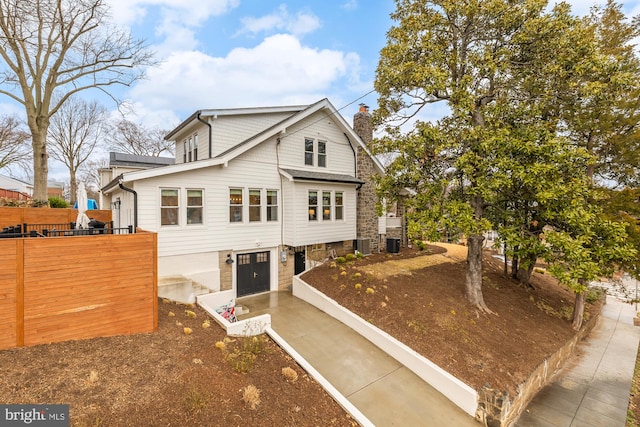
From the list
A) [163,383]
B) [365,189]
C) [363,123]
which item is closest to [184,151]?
[363,123]

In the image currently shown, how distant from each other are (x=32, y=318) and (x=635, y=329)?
21.4 meters

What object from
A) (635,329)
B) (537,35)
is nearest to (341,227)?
(537,35)

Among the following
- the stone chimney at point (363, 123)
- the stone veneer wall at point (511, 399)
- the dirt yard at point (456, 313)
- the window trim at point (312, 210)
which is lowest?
the stone veneer wall at point (511, 399)

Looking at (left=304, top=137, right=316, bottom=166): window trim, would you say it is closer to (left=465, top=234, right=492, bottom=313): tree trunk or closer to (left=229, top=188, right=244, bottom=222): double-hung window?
(left=229, top=188, right=244, bottom=222): double-hung window

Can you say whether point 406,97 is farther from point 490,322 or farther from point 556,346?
point 556,346

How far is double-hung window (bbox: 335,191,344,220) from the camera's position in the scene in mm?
13727

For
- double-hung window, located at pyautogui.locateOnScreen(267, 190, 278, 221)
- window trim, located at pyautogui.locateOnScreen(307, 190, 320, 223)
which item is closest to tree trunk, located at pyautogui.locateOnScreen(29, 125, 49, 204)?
double-hung window, located at pyautogui.locateOnScreen(267, 190, 278, 221)

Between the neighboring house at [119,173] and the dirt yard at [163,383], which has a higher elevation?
the neighboring house at [119,173]

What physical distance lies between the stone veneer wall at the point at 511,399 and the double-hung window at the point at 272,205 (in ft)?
30.0

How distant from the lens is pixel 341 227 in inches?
542

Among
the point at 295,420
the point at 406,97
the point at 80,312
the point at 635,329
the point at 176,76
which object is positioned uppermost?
the point at 176,76

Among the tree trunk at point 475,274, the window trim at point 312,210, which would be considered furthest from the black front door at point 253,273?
the tree trunk at point 475,274

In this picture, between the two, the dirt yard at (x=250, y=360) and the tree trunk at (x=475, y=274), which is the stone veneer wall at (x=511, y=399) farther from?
the tree trunk at (x=475, y=274)

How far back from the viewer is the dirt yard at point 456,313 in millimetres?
7172
